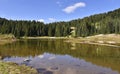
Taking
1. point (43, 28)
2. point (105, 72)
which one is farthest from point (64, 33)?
point (105, 72)

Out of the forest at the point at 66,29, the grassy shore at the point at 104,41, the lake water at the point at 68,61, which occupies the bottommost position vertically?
the lake water at the point at 68,61

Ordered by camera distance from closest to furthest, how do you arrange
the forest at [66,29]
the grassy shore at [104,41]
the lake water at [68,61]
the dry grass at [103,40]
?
the lake water at [68,61]
the grassy shore at [104,41]
the dry grass at [103,40]
the forest at [66,29]

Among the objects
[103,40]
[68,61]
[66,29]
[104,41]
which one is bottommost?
[68,61]

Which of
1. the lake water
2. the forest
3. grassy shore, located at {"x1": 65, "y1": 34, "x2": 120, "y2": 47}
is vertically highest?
the forest

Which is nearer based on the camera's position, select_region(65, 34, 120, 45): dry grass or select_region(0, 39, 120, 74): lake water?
select_region(0, 39, 120, 74): lake water

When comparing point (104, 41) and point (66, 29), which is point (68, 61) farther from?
point (66, 29)

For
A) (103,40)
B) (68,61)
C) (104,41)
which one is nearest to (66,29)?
(103,40)

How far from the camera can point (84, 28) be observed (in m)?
166

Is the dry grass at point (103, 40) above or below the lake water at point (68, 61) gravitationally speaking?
above

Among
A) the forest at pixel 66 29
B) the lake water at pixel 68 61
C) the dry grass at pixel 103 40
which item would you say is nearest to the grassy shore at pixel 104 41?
the dry grass at pixel 103 40

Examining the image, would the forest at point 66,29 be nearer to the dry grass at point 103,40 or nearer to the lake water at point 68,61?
the dry grass at point 103,40

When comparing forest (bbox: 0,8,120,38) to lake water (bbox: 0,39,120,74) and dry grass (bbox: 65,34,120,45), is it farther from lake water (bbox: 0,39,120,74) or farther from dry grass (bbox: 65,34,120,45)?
lake water (bbox: 0,39,120,74)

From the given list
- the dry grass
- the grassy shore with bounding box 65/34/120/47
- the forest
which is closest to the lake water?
the grassy shore with bounding box 65/34/120/47

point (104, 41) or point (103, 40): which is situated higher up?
point (103, 40)
